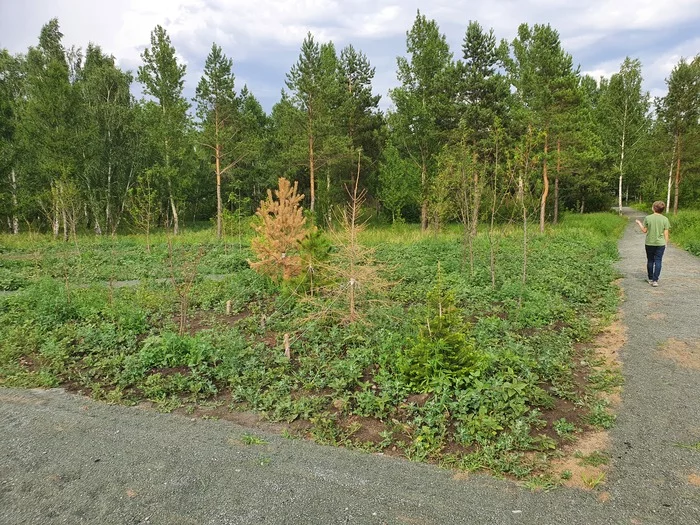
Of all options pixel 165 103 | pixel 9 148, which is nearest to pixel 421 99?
pixel 165 103

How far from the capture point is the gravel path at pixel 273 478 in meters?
2.68

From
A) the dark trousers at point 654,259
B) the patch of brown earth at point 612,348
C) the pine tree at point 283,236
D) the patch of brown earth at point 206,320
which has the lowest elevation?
the patch of brown earth at point 612,348

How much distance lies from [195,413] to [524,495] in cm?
315

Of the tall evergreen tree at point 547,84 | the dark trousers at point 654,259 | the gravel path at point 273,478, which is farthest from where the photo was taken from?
the tall evergreen tree at point 547,84

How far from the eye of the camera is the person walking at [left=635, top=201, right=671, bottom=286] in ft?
26.9

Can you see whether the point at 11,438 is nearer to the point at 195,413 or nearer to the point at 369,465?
the point at 195,413

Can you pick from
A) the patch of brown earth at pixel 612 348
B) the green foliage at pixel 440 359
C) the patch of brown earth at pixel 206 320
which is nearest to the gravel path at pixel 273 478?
the patch of brown earth at pixel 612 348

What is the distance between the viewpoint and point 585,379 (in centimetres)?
459

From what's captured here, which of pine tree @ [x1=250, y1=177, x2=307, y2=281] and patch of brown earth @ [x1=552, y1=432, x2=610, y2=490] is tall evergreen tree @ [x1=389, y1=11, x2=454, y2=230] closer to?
pine tree @ [x1=250, y1=177, x2=307, y2=281]

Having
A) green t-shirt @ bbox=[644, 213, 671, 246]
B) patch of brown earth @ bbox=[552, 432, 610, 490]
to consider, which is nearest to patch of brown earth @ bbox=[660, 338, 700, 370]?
patch of brown earth @ bbox=[552, 432, 610, 490]

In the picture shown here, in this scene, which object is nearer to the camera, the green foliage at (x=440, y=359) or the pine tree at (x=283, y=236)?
the green foliage at (x=440, y=359)

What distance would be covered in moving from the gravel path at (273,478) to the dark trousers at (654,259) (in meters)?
5.03

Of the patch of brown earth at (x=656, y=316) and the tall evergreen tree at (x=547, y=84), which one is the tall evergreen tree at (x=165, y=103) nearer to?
the tall evergreen tree at (x=547, y=84)

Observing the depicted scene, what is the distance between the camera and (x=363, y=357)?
4.91 metres
